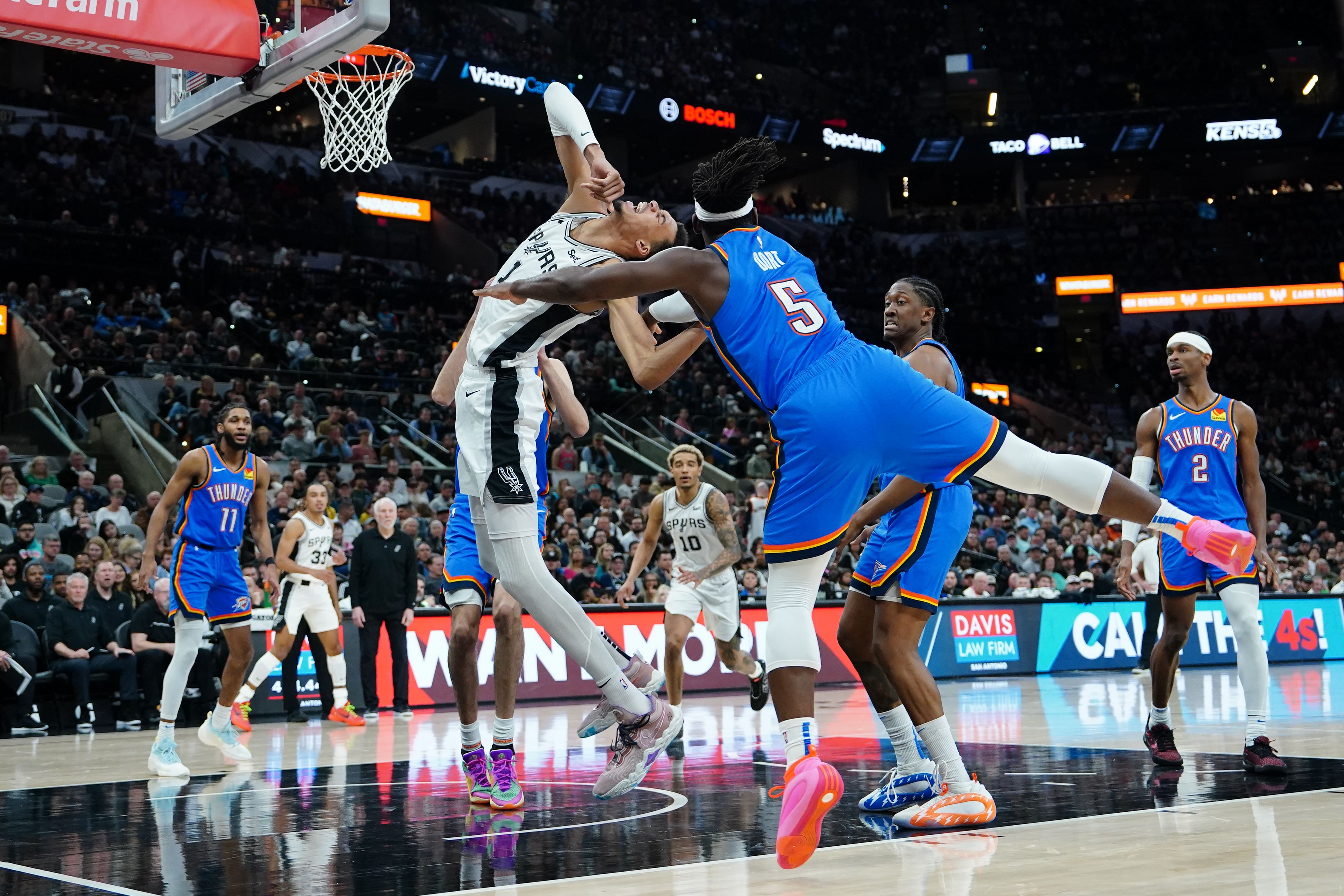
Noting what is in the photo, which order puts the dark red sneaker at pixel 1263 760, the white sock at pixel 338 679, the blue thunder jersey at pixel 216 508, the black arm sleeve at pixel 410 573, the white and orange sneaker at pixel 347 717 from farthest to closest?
1. the black arm sleeve at pixel 410 573
2. the white sock at pixel 338 679
3. the white and orange sneaker at pixel 347 717
4. the blue thunder jersey at pixel 216 508
5. the dark red sneaker at pixel 1263 760

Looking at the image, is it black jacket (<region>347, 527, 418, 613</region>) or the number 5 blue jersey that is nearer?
the number 5 blue jersey

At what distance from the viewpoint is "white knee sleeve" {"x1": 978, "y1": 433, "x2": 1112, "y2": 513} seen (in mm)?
4230

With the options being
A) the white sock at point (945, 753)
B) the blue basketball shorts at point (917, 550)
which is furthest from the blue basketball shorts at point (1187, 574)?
the white sock at point (945, 753)

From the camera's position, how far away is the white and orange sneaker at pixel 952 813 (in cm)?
479

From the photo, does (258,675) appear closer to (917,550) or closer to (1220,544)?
(917,550)

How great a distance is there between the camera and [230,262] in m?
24.7

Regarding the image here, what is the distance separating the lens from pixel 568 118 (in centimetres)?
537

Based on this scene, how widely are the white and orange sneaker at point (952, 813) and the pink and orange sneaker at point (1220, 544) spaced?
4.20 feet

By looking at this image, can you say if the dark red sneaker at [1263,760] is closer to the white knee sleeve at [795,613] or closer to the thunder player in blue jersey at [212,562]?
the white knee sleeve at [795,613]

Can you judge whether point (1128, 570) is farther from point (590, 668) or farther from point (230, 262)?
point (230, 262)

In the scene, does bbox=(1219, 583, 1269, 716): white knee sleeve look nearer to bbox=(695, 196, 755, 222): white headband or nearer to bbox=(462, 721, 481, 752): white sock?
bbox=(695, 196, 755, 222): white headband

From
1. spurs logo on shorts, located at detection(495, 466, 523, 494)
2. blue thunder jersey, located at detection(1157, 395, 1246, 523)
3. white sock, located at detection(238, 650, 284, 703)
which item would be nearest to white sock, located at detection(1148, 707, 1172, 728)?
blue thunder jersey, located at detection(1157, 395, 1246, 523)

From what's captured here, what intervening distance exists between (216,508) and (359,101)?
4761mm

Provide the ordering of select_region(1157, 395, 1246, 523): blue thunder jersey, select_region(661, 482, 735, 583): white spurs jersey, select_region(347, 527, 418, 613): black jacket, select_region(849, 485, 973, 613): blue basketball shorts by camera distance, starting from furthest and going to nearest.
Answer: select_region(347, 527, 418, 613): black jacket → select_region(661, 482, 735, 583): white spurs jersey → select_region(1157, 395, 1246, 523): blue thunder jersey → select_region(849, 485, 973, 613): blue basketball shorts
